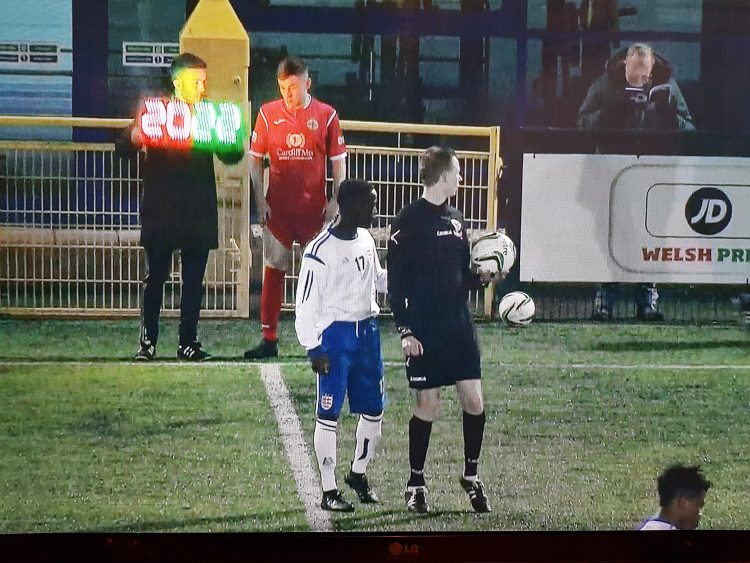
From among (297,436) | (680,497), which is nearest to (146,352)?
(297,436)

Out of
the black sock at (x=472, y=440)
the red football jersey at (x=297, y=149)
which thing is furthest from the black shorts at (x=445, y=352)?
the red football jersey at (x=297, y=149)

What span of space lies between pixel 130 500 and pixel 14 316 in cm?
58

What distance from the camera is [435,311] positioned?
2906 millimetres

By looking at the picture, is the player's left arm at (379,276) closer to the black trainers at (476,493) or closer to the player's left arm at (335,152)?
the player's left arm at (335,152)

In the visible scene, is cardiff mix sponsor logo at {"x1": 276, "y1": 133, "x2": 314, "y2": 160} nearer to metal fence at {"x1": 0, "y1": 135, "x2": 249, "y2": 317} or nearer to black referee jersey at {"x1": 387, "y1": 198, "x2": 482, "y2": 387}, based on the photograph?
metal fence at {"x1": 0, "y1": 135, "x2": 249, "y2": 317}

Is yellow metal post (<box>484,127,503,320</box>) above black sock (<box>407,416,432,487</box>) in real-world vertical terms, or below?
above

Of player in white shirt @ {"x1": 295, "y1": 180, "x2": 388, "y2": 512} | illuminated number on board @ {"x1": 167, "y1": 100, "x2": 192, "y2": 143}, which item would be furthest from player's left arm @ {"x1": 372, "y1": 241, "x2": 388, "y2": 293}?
illuminated number on board @ {"x1": 167, "y1": 100, "x2": 192, "y2": 143}

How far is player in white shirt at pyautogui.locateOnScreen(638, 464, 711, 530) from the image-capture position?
2.89 metres

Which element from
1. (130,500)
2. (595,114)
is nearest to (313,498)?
(130,500)

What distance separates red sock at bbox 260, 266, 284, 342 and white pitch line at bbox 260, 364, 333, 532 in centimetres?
10

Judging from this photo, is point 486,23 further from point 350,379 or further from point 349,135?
point 350,379

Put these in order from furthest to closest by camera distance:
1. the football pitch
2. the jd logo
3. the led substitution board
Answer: the jd logo
the led substitution board
the football pitch

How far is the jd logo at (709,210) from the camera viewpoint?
3025 mm

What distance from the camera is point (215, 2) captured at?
2881 mm
